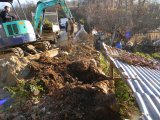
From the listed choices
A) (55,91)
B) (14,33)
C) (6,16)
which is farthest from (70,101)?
(6,16)

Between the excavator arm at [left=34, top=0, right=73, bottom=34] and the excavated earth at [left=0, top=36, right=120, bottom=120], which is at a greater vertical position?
the excavator arm at [left=34, top=0, right=73, bottom=34]

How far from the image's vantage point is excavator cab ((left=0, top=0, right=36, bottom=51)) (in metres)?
11.5

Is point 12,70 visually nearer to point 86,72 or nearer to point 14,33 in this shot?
point 86,72

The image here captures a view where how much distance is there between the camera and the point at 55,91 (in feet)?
24.6

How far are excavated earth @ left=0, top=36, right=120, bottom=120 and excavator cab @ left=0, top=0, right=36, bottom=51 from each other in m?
2.72

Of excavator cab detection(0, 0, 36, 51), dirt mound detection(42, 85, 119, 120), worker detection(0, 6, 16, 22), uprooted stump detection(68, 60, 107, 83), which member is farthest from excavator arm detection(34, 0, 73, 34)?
dirt mound detection(42, 85, 119, 120)

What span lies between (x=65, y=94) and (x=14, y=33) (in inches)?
227

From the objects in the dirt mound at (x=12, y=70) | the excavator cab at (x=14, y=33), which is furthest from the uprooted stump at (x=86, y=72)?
the excavator cab at (x=14, y=33)

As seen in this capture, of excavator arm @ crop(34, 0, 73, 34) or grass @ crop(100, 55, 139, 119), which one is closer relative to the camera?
grass @ crop(100, 55, 139, 119)

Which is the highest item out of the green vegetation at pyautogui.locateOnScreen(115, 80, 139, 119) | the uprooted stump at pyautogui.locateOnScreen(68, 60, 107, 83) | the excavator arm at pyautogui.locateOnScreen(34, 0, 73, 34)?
the excavator arm at pyautogui.locateOnScreen(34, 0, 73, 34)

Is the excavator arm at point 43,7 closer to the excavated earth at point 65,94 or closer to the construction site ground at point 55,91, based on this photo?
the construction site ground at point 55,91

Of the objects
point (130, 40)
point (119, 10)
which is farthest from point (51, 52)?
point (119, 10)

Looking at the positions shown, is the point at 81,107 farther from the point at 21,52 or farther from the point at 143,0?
the point at 143,0

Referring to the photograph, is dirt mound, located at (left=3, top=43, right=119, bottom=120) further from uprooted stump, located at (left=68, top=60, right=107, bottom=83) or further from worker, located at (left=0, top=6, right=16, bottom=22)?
worker, located at (left=0, top=6, right=16, bottom=22)
